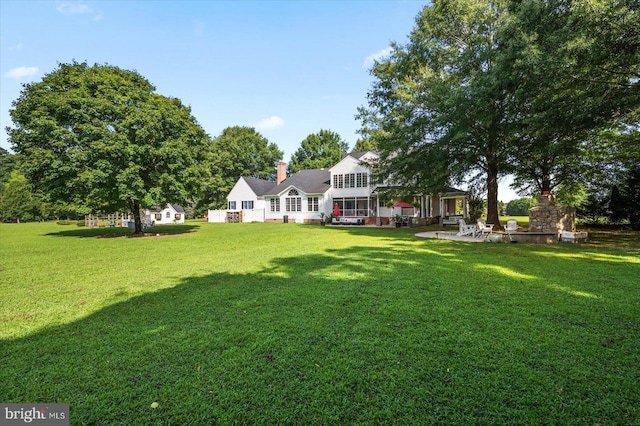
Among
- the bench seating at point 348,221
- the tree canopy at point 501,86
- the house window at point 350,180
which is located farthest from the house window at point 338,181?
the tree canopy at point 501,86

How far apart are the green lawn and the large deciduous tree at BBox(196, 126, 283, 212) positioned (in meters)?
42.9

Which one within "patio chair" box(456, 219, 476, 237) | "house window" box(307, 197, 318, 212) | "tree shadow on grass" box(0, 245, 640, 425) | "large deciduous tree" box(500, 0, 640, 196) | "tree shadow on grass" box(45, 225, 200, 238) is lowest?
"tree shadow on grass" box(0, 245, 640, 425)

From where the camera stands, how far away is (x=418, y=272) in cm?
693

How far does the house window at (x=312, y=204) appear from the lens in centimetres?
3269

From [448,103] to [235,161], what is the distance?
4483 centimetres

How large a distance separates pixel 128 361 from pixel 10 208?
69.2 meters

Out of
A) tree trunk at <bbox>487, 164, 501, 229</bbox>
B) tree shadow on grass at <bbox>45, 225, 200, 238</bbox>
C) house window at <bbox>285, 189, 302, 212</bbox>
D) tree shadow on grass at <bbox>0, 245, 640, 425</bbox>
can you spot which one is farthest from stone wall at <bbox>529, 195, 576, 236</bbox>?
house window at <bbox>285, 189, 302, 212</bbox>

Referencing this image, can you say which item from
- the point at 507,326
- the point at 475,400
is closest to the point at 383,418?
the point at 475,400

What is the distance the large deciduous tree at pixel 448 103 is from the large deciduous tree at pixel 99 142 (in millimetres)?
13296

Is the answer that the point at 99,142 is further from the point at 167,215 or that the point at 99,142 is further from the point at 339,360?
the point at 167,215

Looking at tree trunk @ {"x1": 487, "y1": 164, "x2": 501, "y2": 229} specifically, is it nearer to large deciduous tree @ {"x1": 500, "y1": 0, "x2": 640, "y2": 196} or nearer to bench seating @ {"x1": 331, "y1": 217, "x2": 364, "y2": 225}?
large deciduous tree @ {"x1": 500, "y1": 0, "x2": 640, "y2": 196}

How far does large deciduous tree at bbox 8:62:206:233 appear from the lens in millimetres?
16375

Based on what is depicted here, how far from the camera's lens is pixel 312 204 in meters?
32.9

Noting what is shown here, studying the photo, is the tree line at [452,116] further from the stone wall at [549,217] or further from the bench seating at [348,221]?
the bench seating at [348,221]
